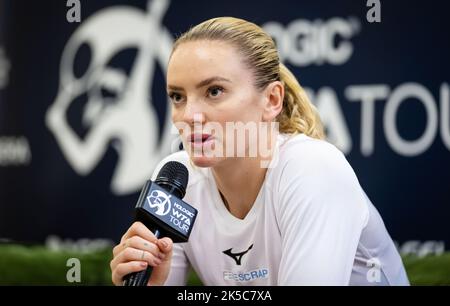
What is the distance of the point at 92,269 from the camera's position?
168 centimetres

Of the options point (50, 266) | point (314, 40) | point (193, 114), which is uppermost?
point (314, 40)

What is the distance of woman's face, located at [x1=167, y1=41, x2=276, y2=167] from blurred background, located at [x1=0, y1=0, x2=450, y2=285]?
536 mm

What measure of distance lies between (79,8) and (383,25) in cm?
76

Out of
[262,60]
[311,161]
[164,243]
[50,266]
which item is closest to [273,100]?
[262,60]

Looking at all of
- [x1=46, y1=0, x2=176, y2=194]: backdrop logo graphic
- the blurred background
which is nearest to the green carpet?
the blurred background

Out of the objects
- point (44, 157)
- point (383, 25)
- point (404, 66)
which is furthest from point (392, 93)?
point (44, 157)

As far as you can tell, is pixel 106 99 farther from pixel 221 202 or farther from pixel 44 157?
pixel 221 202

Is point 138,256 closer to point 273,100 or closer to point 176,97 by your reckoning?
point 176,97

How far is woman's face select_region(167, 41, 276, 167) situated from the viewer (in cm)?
115

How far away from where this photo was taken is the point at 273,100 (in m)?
1.27

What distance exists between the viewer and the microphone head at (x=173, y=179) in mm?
1074

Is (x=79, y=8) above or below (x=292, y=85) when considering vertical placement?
above

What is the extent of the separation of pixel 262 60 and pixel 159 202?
0.38 meters

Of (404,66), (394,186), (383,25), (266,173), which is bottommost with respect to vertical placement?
(394,186)
